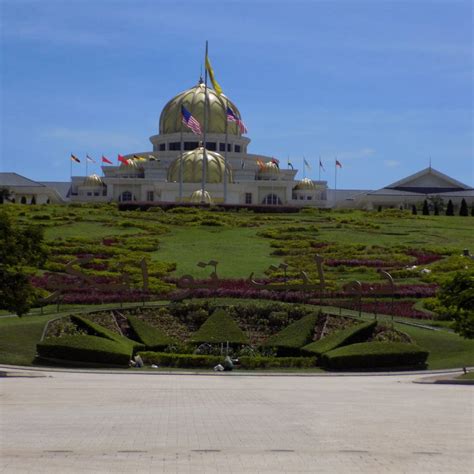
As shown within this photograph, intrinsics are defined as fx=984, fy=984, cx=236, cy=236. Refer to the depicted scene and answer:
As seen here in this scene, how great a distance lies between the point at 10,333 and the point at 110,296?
7065 mm

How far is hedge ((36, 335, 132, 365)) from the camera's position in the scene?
27.1 metres

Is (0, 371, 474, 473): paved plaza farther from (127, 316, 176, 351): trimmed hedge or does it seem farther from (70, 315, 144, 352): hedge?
(127, 316, 176, 351): trimmed hedge

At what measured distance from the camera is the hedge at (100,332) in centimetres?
2941

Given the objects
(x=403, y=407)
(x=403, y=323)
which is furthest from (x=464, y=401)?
(x=403, y=323)

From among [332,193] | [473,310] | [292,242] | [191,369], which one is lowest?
[191,369]

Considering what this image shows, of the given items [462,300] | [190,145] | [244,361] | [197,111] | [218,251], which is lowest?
[244,361]

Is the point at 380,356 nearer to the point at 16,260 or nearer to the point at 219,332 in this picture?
the point at 219,332

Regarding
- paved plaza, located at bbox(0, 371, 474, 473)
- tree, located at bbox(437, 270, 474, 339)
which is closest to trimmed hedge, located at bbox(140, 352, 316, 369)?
tree, located at bbox(437, 270, 474, 339)

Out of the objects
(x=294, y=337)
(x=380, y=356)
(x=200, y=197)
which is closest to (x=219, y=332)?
(x=294, y=337)

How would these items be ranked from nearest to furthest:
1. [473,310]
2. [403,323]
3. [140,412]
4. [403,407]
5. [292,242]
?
1. [140,412]
2. [403,407]
3. [473,310]
4. [403,323]
5. [292,242]

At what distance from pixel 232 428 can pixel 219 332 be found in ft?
59.2

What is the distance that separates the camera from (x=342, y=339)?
28719mm

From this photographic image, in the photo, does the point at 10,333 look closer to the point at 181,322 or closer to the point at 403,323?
the point at 181,322

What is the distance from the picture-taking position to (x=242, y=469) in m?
9.50
